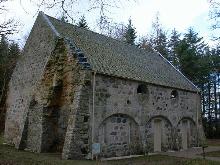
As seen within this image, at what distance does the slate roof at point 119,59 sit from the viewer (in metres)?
18.6

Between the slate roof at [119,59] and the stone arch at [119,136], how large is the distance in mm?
2585

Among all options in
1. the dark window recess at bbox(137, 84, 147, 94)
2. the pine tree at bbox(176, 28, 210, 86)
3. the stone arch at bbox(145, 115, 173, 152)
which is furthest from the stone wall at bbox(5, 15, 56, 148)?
the pine tree at bbox(176, 28, 210, 86)

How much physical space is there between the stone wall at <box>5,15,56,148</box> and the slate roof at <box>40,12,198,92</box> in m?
1.21

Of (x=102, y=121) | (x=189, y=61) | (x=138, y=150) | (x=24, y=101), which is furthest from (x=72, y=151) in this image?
(x=189, y=61)

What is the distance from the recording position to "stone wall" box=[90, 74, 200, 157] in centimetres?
1698

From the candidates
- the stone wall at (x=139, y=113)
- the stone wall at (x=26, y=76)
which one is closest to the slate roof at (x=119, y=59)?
the stone wall at (x=139, y=113)

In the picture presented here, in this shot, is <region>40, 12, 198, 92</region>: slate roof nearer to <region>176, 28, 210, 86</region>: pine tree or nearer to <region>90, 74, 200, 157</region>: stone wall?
<region>90, 74, 200, 157</region>: stone wall

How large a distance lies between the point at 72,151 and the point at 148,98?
274 inches

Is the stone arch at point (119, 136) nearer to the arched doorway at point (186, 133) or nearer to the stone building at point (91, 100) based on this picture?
the stone building at point (91, 100)

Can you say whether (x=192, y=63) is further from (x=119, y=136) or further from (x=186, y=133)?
(x=119, y=136)

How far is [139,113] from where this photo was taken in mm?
19172

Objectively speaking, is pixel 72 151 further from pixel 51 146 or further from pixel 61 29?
pixel 61 29

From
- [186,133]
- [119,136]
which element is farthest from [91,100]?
[186,133]

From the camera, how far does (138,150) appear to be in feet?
61.6
